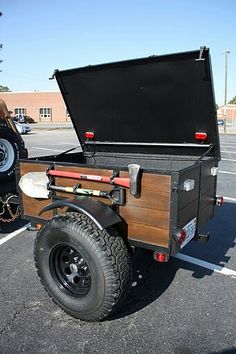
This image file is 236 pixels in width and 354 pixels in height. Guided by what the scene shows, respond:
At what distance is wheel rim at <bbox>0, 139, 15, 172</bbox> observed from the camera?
473 centimetres

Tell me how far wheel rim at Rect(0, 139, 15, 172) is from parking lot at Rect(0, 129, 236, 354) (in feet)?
3.78

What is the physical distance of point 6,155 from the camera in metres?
4.79

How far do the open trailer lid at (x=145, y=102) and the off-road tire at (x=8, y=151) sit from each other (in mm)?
898

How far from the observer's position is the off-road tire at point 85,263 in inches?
107

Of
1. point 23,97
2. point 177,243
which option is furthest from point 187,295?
point 23,97

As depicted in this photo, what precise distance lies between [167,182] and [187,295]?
4.54 feet

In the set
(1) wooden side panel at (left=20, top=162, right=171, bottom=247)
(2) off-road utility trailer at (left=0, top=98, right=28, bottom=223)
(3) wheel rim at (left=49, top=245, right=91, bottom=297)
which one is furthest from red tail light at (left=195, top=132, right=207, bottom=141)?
(2) off-road utility trailer at (left=0, top=98, right=28, bottom=223)

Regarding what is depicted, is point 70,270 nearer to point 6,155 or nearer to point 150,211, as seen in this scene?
point 150,211

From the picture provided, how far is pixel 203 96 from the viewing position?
3.41m

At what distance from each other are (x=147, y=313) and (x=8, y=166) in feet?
9.14

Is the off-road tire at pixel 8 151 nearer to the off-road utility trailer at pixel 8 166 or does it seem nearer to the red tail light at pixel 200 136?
the off-road utility trailer at pixel 8 166

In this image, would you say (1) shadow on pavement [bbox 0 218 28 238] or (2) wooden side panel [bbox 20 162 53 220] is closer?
(2) wooden side panel [bbox 20 162 53 220]

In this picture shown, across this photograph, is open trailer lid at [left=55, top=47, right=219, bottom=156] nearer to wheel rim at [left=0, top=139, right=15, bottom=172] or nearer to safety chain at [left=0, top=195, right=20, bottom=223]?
wheel rim at [left=0, top=139, right=15, bottom=172]

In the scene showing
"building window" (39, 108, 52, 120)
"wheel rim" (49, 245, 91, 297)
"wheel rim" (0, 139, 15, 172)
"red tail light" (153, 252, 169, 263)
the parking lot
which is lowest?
the parking lot
